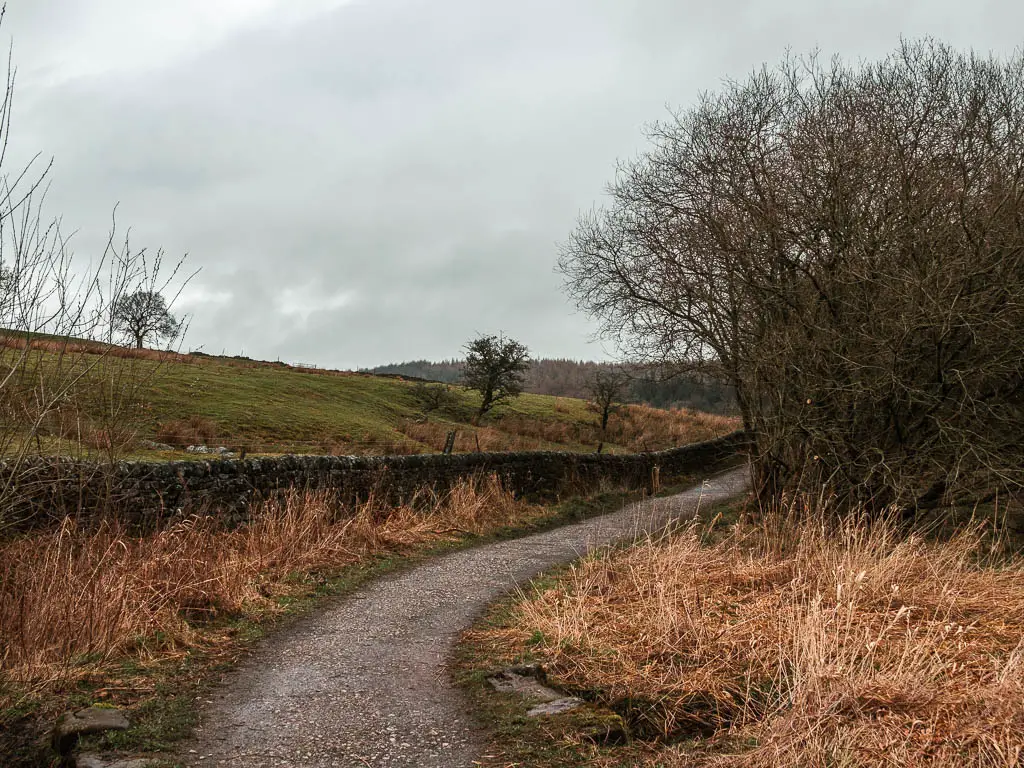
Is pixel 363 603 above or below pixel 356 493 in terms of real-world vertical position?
below

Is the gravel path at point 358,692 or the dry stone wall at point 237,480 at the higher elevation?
the dry stone wall at point 237,480

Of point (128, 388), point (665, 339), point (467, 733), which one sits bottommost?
point (467, 733)

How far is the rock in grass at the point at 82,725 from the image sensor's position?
14.1 ft

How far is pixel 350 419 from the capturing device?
111 feet

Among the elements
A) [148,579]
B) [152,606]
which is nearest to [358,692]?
[152,606]

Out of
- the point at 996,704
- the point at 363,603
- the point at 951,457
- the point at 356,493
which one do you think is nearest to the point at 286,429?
the point at 356,493

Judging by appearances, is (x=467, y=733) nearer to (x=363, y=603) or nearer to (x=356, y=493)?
(x=363, y=603)

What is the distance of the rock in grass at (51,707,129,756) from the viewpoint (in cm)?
430

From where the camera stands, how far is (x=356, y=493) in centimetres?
1288

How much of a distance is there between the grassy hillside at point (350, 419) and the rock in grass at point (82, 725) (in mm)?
12908

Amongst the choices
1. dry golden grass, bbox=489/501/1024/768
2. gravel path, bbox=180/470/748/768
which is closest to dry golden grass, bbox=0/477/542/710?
gravel path, bbox=180/470/748/768

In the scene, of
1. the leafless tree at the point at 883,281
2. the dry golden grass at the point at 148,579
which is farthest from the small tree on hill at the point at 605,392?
the dry golden grass at the point at 148,579

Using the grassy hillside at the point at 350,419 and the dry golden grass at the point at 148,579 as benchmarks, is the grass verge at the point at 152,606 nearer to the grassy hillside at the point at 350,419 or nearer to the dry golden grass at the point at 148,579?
the dry golden grass at the point at 148,579

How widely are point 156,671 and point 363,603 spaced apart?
8.87 ft
